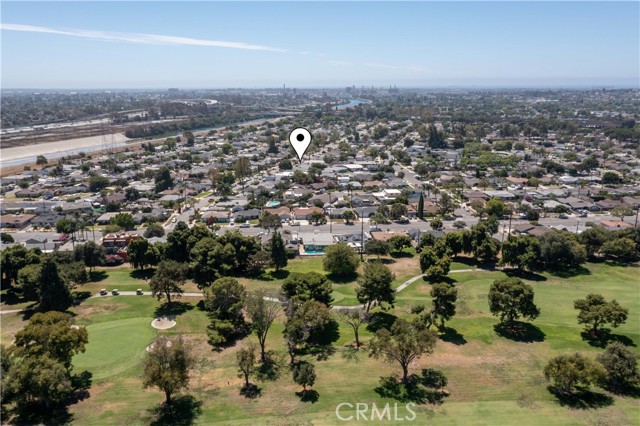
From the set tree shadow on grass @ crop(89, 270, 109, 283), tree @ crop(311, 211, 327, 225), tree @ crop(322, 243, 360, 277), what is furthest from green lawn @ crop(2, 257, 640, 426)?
tree @ crop(311, 211, 327, 225)

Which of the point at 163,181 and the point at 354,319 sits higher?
the point at 163,181

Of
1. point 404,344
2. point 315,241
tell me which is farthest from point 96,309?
point 404,344

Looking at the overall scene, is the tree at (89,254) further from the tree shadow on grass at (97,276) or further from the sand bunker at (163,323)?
the sand bunker at (163,323)

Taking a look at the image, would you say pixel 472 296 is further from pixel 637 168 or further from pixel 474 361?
pixel 637 168

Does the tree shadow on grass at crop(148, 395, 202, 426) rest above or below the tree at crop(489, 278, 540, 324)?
below

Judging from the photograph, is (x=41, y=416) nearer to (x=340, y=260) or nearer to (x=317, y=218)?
(x=340, y=260)

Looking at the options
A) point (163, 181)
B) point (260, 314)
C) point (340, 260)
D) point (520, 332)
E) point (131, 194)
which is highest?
point (163, 181)

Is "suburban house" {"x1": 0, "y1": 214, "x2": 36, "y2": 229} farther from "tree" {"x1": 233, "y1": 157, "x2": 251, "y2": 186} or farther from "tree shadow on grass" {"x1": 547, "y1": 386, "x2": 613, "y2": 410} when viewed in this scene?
"tree shadow on grass" {"x1": 547, "y1": 386, "x2": 613, "y2": 410}

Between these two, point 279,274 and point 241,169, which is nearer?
point 279,274

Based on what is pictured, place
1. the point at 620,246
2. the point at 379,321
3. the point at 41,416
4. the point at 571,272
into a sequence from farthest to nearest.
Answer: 1. the point at 620,246
2. the point at 571,272
3. the point at 379,321
4. the point at 41,416
